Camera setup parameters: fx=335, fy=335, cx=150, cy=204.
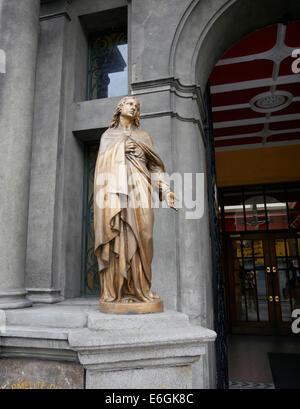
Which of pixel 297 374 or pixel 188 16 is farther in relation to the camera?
pixel 297 374

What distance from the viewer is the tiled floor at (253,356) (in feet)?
18.4

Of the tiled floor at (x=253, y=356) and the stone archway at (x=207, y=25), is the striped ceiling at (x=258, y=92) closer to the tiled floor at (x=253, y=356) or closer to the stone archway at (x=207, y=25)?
the stone archway at (x=207, y=25)

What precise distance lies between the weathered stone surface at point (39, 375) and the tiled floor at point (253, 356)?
12.1 ft

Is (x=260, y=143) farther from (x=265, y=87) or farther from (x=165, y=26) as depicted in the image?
(x=165, y=26)

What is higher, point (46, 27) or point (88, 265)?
point (46, 27)

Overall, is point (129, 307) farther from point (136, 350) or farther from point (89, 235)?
point (89, 235)

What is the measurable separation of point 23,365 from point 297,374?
5.19 metres

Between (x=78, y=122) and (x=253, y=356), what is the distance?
6.18 metres

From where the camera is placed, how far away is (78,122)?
4.74 m

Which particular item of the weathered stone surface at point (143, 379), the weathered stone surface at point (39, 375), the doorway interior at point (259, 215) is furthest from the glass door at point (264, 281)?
the weathered stone surface at point (39, 375)

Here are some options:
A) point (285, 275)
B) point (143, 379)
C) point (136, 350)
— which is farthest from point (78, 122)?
point (285, 275)

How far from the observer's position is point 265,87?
778 centimetres

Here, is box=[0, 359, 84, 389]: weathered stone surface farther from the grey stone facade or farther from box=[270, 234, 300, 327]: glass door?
box=[270, 234, 300, 327]: glass door

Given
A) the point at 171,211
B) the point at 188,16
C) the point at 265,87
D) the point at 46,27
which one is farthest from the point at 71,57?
the point at 265,87
